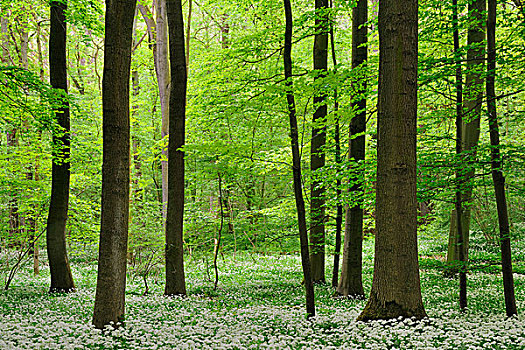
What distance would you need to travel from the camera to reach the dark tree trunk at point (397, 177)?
5.41 m

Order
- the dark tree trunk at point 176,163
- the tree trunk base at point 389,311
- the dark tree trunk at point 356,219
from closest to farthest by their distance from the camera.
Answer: the tree trunk base at point 389,311, the dark tree trunk at point 356,219, the dark tree trunk at point 176,163

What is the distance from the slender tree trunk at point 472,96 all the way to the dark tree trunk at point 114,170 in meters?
5.17

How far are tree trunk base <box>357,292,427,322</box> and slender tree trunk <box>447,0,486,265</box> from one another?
179cm

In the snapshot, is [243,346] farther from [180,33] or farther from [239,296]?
[180,33]

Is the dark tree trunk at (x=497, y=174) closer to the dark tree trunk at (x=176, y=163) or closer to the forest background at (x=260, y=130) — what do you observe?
the forest background at (x=260, y=130)

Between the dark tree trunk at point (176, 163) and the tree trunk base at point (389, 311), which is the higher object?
the dark tree trunk at point (176, 163)

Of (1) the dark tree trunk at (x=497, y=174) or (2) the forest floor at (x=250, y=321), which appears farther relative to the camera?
(1) the dark tree trunk at (x=497, y=174)

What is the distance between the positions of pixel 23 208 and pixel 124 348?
343 inches

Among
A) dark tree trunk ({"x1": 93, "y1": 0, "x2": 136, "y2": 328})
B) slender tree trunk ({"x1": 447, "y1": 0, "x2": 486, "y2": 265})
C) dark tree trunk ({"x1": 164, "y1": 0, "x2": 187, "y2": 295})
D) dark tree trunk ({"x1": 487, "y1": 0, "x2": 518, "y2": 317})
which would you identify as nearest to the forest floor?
dark tree trunk ({"x1": 487, "y1": 0, "x2": 518, "y2": 317})

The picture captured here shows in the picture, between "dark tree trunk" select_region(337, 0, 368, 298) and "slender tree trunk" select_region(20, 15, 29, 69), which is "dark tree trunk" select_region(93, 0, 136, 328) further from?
"slender tree trunk" select_region(20, 15, 29, 69)

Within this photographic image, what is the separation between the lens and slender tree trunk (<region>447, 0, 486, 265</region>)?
6.54 m

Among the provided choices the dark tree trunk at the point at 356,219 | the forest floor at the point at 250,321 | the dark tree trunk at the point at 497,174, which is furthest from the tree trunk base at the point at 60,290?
the dark tree trunk at the point at 497,174

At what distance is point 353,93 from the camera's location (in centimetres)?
790

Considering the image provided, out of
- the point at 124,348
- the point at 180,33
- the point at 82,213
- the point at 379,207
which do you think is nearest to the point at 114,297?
the point at 124,348
